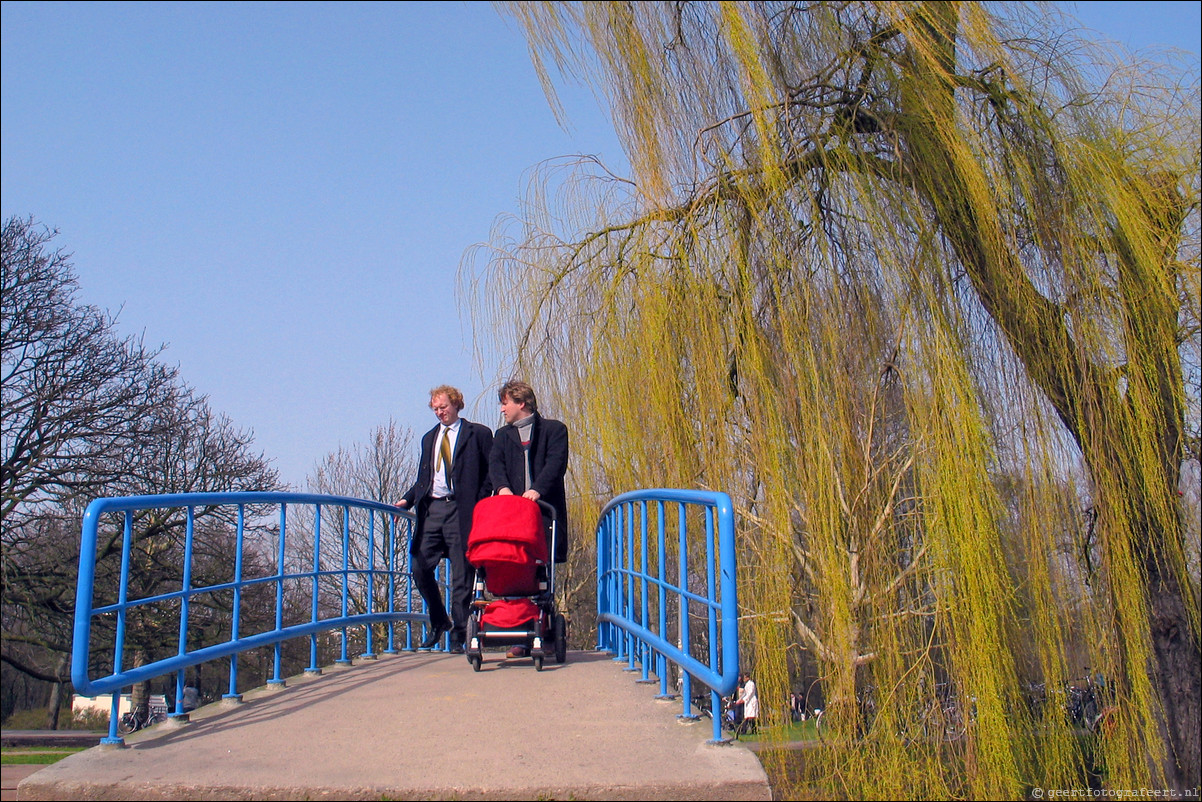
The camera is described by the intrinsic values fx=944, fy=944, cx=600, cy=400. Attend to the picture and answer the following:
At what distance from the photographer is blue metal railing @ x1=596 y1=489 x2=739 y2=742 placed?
3805 mm

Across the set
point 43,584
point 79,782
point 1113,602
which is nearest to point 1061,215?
point 1113,602

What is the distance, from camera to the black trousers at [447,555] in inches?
265

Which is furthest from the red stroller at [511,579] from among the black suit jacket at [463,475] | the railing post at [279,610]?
the railing post at [279,610]

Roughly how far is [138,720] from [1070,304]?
1713 centimetres

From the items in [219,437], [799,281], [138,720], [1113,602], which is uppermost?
[219,437]

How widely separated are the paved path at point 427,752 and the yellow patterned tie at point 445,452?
72.9 inches

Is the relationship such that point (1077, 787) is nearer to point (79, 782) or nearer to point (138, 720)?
point (79, 782)

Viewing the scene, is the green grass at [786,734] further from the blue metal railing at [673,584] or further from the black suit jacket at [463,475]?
the black suit jacket at [463,475]

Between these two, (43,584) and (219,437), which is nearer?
(43,584)

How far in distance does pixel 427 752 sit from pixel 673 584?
6.55 feet

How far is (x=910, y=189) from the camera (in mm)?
5551

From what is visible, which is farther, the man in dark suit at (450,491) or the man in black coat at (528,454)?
the man in dark suit at (450,491)

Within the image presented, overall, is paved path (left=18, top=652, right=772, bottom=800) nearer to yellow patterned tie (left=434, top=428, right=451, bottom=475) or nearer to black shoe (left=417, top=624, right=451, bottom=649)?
yellow patterned tie (left=434, top=428, right=451, bottom=475)

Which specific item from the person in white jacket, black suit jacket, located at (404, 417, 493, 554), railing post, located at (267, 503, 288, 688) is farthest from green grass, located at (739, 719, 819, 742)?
black suit jacket, located at (404, 417, 493, 554)
